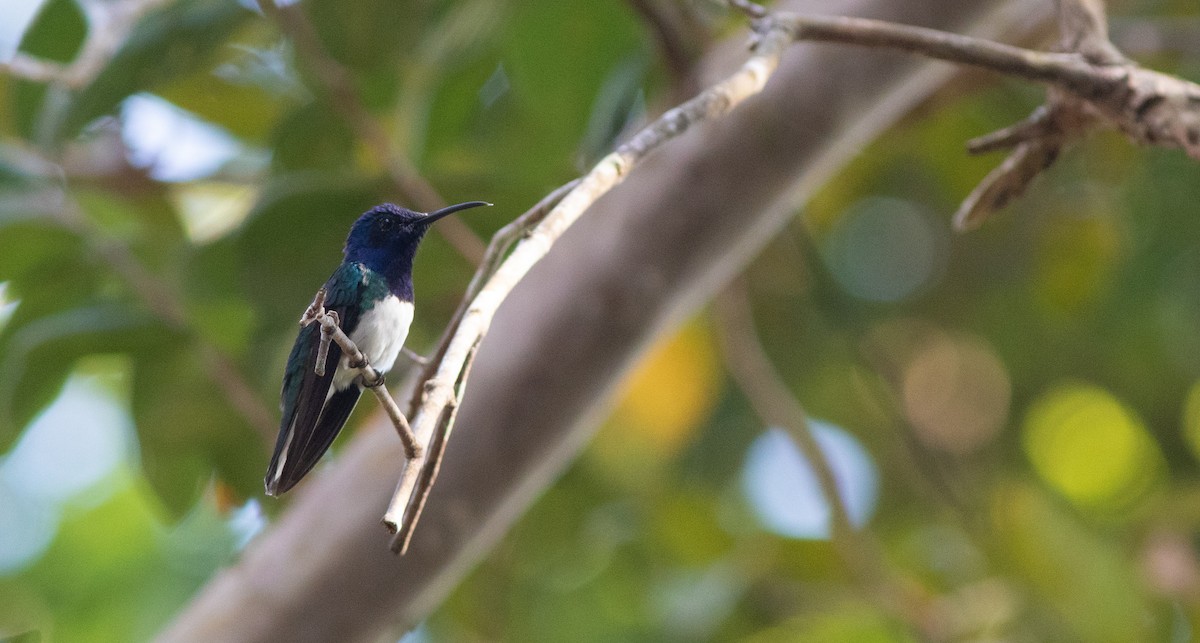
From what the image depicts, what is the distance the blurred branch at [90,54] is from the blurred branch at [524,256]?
1.53 m

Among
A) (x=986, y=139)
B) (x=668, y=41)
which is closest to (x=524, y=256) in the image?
(x=986, y=139)

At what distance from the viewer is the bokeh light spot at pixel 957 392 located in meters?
4.13

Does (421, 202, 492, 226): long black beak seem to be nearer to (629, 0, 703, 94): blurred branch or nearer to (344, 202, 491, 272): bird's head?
(344, 202, 491, 272): bird's head

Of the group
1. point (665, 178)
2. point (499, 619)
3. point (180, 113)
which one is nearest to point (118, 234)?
point (180, 113)


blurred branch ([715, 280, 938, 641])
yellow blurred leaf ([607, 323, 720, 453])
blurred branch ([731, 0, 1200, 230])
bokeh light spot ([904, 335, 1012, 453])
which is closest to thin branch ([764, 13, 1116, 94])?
blurred branch ([731, 0, 1200, 230])

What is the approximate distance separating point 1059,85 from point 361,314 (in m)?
0.96

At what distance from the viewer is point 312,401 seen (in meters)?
1.10

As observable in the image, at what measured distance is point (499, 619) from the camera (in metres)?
3.73

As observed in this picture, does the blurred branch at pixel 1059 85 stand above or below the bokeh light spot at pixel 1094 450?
above

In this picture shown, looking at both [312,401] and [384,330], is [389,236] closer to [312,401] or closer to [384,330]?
[384,330]

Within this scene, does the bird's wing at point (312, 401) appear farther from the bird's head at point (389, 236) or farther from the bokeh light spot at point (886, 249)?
the bokeh light spot at point (886, 249)

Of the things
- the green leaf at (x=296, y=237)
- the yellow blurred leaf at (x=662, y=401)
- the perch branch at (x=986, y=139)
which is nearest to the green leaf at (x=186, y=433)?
the green leaf at (x=296, y=237)

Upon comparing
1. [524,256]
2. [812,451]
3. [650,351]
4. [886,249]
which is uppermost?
[524,256]

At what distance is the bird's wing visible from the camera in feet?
3.54
